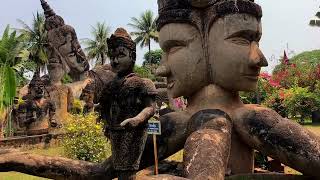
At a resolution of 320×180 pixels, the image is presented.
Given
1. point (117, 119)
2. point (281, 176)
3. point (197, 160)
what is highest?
point (117, 119)

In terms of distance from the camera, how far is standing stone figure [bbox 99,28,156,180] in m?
4.51

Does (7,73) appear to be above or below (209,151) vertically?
above

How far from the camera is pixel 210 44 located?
16.7 feet

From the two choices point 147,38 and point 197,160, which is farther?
point 147,38

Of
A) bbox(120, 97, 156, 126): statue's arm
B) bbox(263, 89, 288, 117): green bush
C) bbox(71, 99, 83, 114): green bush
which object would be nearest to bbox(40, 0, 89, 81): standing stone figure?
bbox(71, 99, 83, 114): green bush

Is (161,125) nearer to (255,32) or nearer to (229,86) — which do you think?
(229,86)

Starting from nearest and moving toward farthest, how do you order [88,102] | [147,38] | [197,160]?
[197,160] → [88,102] → [147,38]

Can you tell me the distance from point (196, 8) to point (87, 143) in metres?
6.37

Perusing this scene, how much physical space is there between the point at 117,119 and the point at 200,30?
141 cm

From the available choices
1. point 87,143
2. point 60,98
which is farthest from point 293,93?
point 87,143

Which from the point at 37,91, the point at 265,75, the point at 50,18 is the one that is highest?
the point at 50,18

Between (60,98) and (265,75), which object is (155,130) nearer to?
(60,98)

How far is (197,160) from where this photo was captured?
408cm

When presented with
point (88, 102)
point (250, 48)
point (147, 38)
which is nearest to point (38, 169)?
point (250, 48)
